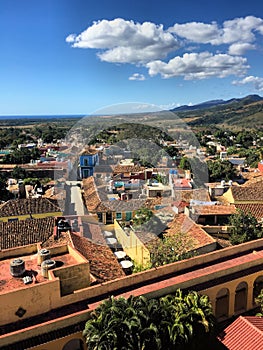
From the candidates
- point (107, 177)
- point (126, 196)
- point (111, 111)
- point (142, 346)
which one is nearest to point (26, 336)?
point (142, 346)

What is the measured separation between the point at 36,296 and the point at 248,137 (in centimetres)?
9143

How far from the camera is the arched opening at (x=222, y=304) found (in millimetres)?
13391

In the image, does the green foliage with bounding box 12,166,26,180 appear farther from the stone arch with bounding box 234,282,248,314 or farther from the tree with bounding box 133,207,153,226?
the stone arch with bounding box 234,282,248,314

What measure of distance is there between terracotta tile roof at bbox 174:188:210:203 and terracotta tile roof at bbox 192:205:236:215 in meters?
2.95

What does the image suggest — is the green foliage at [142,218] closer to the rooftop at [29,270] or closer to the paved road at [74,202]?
the paved road at [74,202]

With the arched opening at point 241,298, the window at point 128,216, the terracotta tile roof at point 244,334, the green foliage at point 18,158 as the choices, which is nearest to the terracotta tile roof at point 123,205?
the window at point 128,216

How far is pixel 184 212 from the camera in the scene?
23.0 m

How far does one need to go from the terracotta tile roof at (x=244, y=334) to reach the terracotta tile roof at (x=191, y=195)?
15633mm

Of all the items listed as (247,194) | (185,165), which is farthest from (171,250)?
(185,165)

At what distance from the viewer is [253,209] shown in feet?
79.5

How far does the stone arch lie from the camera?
13695 millimetres

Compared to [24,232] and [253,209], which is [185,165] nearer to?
A: [253,209]

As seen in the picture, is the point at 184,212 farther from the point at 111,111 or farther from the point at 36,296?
the point at 36,296

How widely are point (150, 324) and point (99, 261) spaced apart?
634 cm
